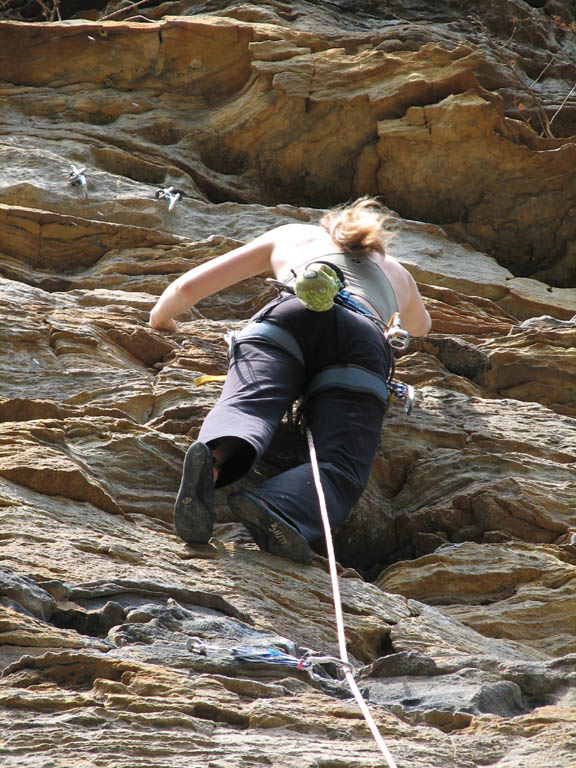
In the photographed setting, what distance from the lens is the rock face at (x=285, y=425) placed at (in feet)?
8.06

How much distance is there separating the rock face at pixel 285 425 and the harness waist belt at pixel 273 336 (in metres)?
0.58

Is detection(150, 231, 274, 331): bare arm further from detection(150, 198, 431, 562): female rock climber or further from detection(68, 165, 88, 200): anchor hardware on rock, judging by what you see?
detection(68, 165, 88, 200): anchor hardware on rock

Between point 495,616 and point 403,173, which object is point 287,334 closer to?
point 495,616

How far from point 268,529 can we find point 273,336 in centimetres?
97

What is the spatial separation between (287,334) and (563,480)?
184cm

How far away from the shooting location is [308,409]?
164 inches

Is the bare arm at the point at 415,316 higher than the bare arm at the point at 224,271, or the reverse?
the bare arm at the point at 224,271

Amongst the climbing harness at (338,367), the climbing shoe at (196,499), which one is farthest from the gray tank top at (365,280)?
the climbing shoe at (196,499)

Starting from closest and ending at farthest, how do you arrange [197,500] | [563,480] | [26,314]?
[197,500]
[563,480]
[26,314]

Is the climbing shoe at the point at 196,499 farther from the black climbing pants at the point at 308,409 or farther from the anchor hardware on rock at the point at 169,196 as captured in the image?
the anchor hardware on rock at the point at 169,196

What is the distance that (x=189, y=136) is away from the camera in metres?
9.70

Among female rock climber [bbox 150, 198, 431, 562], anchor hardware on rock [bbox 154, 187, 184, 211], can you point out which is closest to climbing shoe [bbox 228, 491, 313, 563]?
female rock climber [bbox 150, 198, 431, 562]

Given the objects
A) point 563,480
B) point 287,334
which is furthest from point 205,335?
point 563,480

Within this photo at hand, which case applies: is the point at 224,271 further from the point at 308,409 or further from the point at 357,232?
the point at 308,409
